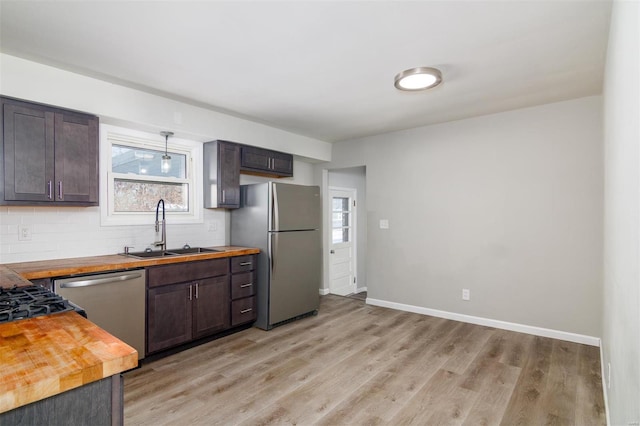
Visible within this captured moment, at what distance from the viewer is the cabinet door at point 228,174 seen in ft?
12.6

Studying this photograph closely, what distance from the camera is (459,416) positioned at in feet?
7.20

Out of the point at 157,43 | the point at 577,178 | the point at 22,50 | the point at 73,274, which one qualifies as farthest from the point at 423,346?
the point at 22,50

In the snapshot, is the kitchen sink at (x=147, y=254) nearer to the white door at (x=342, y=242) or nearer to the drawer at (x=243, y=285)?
the drawer at (x=243, y=285)

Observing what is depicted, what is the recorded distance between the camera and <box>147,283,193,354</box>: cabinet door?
2955 mm

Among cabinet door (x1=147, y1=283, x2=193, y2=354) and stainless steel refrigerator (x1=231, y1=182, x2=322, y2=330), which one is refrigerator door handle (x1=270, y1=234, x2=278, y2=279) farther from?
cabinet door (x1=147, y1=283, x2=193, y2=354)

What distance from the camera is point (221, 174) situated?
384 cm

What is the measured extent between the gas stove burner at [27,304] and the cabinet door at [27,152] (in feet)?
3.44

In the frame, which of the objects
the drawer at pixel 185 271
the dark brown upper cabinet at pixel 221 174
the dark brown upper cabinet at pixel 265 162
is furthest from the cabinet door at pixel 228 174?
the drawer at pixel 185 271

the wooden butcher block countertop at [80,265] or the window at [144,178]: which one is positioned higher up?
the window at [144,178]

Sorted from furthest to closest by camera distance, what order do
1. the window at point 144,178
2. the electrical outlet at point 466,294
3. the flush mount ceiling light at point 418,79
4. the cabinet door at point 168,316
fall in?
the electrical outlet at point 466,294
the window at point 144,178
the cabinet door at point 168,316
the flush mount ceiling light at point 418,79

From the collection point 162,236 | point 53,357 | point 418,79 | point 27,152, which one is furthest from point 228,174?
point 53,357

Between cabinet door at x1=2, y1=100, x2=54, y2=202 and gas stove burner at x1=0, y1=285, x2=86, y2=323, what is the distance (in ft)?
3.44

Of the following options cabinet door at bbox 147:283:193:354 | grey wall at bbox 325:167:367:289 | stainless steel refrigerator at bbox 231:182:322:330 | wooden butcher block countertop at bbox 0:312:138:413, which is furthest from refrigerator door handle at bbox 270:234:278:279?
wooden butcher block countertop at bbox 0:312:138:413

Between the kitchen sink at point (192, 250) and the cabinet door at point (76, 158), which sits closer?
the cabinet door at point (76, 158)
